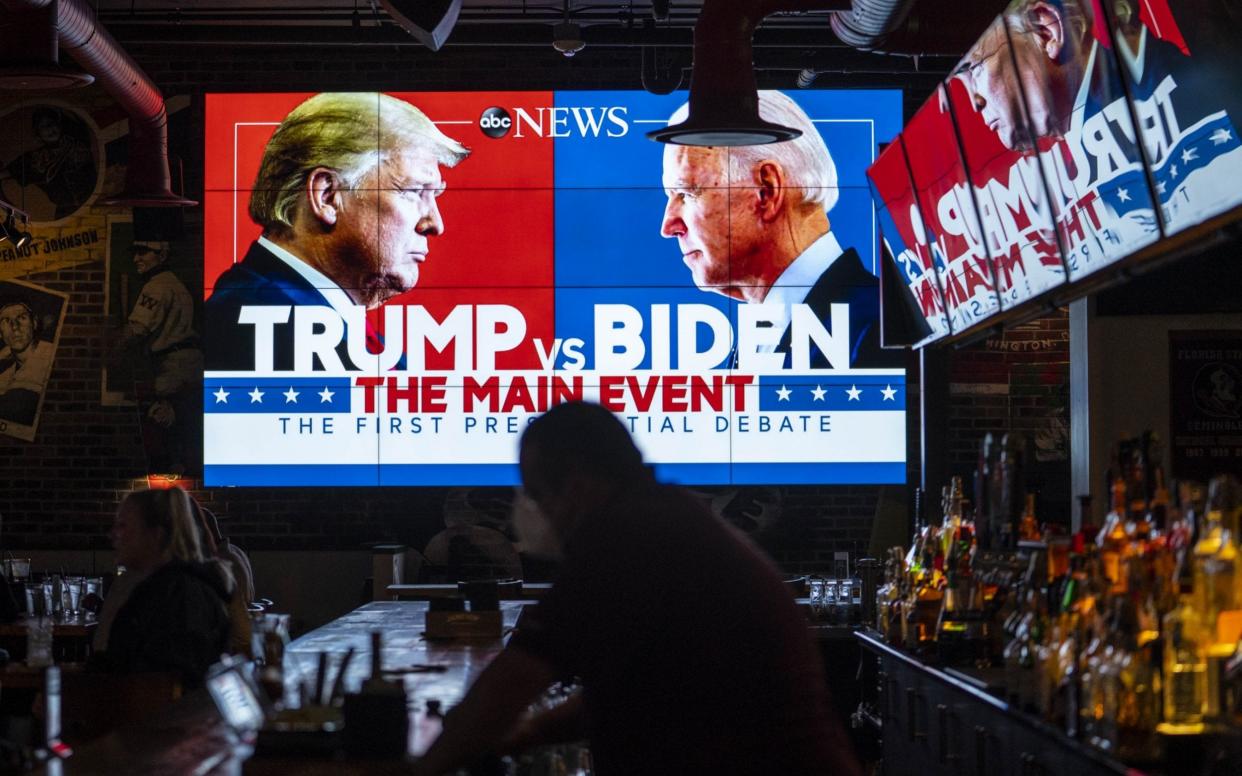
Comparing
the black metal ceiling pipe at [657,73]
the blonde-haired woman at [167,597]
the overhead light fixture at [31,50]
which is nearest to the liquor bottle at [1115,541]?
the blonde-haired woman at [167,597]

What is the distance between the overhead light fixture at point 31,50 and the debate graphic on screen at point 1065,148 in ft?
11.1

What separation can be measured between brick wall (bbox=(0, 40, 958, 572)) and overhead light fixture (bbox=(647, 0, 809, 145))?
4033 mm

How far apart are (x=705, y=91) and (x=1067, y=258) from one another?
5.99 ft

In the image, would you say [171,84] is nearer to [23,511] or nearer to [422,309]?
[422,309]

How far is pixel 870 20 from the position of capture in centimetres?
620

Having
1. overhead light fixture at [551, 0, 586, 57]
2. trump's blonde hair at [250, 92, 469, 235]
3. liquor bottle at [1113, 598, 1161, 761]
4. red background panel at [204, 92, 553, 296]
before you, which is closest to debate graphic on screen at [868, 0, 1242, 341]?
liquor bottle at [1113, 598, 1161, 761]

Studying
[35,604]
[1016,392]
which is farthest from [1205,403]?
[35,604]

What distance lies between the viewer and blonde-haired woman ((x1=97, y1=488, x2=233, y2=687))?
14.9 feet

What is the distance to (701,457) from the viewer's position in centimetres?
963

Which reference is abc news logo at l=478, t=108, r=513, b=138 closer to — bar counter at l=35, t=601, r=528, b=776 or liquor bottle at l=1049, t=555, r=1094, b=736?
bar counter at l=35, t=601, r=528, b=776

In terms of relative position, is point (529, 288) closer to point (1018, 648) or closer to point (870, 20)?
point (870, 20)

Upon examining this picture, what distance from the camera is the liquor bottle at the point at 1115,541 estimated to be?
10.3 ft

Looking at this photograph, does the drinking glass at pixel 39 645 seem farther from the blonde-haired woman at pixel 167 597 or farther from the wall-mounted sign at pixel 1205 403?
the wall-mounted sign at pixel 1205 403

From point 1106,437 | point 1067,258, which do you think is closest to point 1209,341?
point 1106,437
